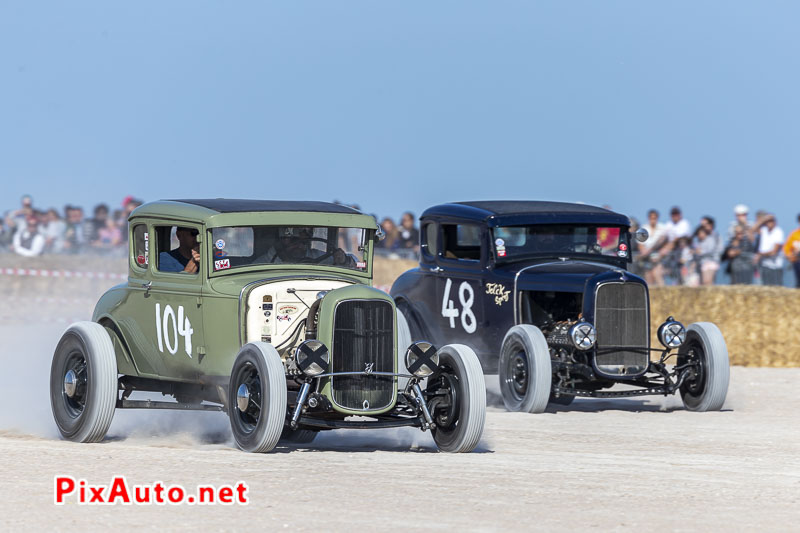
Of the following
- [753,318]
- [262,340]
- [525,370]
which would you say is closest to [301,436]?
[262,340]

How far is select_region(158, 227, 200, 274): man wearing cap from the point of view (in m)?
10.6

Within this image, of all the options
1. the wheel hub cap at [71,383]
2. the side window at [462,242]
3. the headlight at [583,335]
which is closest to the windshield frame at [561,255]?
the side window at [462,242]

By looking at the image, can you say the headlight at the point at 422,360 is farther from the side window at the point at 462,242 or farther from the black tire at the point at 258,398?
the side window at the point at 462,242

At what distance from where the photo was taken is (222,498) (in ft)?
25.3

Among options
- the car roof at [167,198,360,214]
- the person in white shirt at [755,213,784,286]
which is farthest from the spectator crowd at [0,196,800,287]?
the car roof at [167,198,360,214]

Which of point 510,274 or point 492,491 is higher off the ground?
point 510,274

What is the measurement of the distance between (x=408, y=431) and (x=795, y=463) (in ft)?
10.0

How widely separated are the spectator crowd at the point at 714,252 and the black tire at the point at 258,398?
37.0ft

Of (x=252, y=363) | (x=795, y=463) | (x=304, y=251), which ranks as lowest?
(x=795, y=463)

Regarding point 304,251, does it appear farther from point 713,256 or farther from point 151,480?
point 713,256

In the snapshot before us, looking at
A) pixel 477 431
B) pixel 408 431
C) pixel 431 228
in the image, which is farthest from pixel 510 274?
pixel 477 431

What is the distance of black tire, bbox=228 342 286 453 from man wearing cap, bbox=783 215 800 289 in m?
12.3

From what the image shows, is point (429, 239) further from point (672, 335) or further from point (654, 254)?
point (654, 254)

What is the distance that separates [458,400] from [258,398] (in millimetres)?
1461
